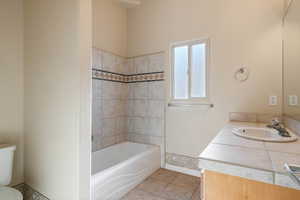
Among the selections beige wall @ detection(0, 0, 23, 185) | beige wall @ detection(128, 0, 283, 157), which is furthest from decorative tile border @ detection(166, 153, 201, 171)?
beige wall @ detection(0, 0, 23, 185)

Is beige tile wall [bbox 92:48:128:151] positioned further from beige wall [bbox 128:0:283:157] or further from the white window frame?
the white window frame

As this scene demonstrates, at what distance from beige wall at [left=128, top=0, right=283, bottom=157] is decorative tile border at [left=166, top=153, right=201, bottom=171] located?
77mm

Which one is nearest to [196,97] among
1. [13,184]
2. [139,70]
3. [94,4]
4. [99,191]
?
[139,70]

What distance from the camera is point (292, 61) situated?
153 centimetres

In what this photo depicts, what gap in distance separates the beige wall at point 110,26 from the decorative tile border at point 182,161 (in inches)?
83.1

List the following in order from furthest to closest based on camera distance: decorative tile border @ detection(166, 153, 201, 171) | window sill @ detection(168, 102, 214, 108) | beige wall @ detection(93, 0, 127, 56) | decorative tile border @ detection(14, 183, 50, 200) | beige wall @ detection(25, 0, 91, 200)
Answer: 1. beige wall @ detection(93, 0, 127, 56)
2. decorative tile border @ detection(166, 153, 201, 171)
3. window sill @ detection(168, 102, 214, 108)
4. decorative tile border @ detection(14, 183, 50, 200)
5. beige wall @ detection(25, 0, 91, 200)

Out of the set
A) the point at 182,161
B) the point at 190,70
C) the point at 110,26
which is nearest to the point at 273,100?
the point at 190,70

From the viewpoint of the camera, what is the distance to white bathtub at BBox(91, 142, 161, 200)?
→ 65.4 inches

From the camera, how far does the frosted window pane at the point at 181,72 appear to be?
8.57ft

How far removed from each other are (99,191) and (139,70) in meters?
2.06

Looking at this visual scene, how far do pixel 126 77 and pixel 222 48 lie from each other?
1.77 m

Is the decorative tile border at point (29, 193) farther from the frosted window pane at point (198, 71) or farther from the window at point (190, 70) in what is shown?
the frosted window pane at point (198, 71)

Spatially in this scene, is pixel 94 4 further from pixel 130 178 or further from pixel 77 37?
pixel 130 178

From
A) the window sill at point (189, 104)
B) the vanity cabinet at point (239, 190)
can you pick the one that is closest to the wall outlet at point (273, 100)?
the window sill at point (189, 104)
